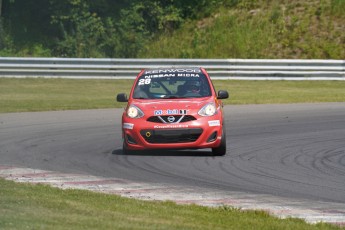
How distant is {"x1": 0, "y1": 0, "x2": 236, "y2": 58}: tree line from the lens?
40.3 m

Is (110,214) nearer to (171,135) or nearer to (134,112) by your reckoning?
(171,135)

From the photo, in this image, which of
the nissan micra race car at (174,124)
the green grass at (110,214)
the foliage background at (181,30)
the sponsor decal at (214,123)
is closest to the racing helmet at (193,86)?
the nissan micra race car at (174,124)

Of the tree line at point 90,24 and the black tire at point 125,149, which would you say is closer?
the black tire at point 125,149

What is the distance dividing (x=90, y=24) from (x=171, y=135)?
1023 inches

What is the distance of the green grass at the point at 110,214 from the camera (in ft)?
28.1

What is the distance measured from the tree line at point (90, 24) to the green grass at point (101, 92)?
6.35 meters

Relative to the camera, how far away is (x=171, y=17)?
4106 cm

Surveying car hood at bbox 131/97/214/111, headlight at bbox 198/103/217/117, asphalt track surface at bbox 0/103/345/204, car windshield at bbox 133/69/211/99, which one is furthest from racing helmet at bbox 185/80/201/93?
asphalt track surface at bbox 0/103/345/204

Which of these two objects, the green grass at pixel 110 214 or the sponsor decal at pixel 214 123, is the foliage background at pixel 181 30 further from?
the green grass at pixel 110 214

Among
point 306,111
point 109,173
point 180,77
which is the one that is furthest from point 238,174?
point 306,111

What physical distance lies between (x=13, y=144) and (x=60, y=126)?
3.22 meters

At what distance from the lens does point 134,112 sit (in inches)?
615

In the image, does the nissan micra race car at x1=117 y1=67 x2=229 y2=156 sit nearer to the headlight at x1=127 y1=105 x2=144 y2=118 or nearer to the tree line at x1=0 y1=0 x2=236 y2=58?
the headlight at x1=127 y1=105 x2=144 y2=118

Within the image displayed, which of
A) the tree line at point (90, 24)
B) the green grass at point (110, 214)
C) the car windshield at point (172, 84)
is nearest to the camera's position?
the green grass at point (110, 214)
